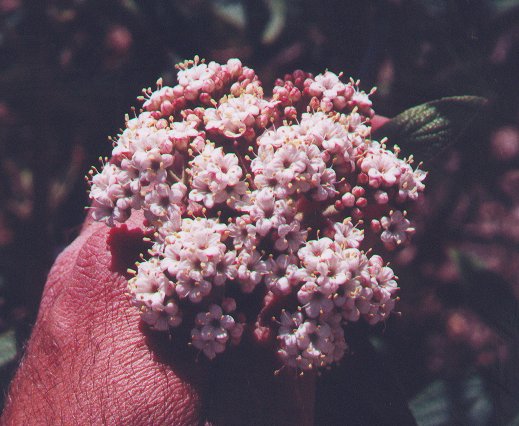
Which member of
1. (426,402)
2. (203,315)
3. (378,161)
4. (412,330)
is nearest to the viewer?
(203,315)

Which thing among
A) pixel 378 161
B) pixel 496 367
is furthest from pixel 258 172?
pixel 496 367

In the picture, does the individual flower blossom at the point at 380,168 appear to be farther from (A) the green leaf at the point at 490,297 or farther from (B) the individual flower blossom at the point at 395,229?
(A) the green leaf at the point at 490,297

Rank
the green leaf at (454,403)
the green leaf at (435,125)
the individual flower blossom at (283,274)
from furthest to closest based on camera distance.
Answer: the green leaf at (454,403) → the green leaf at (435,125) → the individual flower blossom at (283,274)

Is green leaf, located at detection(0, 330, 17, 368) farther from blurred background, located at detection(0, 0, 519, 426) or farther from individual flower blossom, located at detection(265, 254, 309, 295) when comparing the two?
individual flower blossom, located at detection(265, 254, 309, 295)

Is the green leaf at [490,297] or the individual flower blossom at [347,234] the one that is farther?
the green leaf at [490,297]

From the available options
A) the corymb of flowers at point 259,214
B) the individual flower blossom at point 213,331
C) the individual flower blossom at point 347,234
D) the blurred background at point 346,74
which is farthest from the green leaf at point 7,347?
the individual flower blossom at point 347,234

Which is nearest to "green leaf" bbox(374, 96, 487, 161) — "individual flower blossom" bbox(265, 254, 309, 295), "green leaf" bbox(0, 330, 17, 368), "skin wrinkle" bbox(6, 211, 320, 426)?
"individual flower blossom" bbox(265, 254, 309, 295)

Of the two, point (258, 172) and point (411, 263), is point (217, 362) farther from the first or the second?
point (411, 263)

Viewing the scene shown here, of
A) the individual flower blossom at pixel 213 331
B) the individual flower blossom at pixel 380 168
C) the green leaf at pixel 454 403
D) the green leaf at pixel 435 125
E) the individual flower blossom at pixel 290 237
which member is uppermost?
the green leaf at pixel 435 125
